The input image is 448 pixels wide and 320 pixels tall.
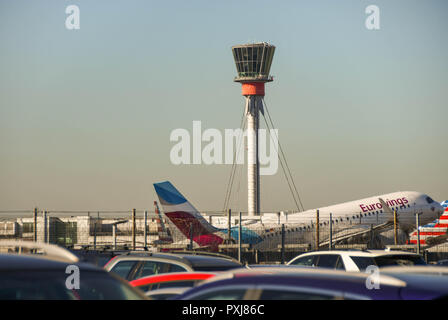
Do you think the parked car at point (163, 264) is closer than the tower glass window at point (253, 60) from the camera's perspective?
Yes

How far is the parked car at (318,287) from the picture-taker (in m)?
4.39

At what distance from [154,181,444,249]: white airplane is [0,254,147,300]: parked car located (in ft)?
113

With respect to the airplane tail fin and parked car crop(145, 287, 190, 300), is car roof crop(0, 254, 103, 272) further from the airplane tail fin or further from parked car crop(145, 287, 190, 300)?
the airplane tail fin

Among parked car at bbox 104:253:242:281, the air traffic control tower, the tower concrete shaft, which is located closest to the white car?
parked car at bbox 104:253:242:281

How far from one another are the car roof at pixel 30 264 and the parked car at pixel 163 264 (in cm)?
413

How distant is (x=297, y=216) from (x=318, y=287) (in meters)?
42.5

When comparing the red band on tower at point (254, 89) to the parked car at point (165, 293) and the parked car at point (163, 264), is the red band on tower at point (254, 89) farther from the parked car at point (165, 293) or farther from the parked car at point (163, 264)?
the parked car at point (165, 293)

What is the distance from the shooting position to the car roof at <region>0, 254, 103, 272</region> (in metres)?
5.57

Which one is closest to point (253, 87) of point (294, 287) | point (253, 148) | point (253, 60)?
point (253, 60)

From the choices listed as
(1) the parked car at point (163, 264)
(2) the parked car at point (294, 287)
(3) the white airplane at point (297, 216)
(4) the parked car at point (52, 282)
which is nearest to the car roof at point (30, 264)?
(4) the parked car at point (52, 282)

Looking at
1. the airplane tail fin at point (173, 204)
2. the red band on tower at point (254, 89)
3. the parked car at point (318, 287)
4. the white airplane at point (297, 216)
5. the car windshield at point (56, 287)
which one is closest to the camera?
the parked car at point (318, 287)

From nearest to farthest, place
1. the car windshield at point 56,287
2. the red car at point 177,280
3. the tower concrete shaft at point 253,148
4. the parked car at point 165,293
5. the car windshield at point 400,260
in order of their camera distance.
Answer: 1. the car windshield at point 56,287
2. the parked car at point 165,293
3. the red car at point 177,280
4. the car windshield at point 400,260
5. the tower concrete shaft at point 253,148

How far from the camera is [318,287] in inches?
178
